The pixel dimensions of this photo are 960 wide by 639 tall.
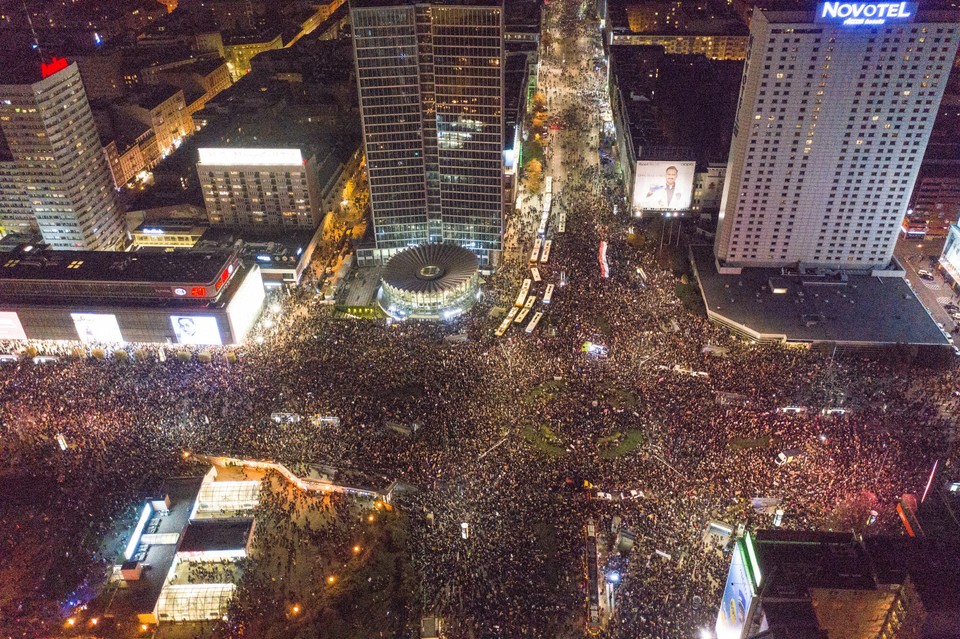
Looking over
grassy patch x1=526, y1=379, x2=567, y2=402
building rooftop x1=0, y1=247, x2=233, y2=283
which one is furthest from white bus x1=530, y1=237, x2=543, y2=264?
building rooftop x1=0, y1=247, x2=233, y2=283

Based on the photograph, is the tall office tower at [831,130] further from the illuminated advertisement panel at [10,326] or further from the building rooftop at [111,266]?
the illuminated advertisement panel at [10,326]

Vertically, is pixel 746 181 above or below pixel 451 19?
below

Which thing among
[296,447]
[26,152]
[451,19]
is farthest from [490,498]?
[26,152]

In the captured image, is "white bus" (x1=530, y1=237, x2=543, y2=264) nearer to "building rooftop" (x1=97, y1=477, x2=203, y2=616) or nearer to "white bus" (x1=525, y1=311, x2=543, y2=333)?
"white bus" (x1=525, y1=311, x2=543, y2=333)

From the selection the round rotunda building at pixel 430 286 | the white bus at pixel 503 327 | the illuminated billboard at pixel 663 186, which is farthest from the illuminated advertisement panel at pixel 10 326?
the illuminated billboard at pixel 663 186

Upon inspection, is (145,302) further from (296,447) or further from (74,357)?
(296,447)

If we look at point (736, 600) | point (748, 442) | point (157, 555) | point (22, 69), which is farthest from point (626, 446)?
point (22, 69)

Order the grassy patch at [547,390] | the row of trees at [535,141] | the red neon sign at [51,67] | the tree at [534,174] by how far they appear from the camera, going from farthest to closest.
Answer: the row of trees at [535,141] → the tree at [534,174] → the red neon sign at [51,67] → the grassy patch at [547,390]
